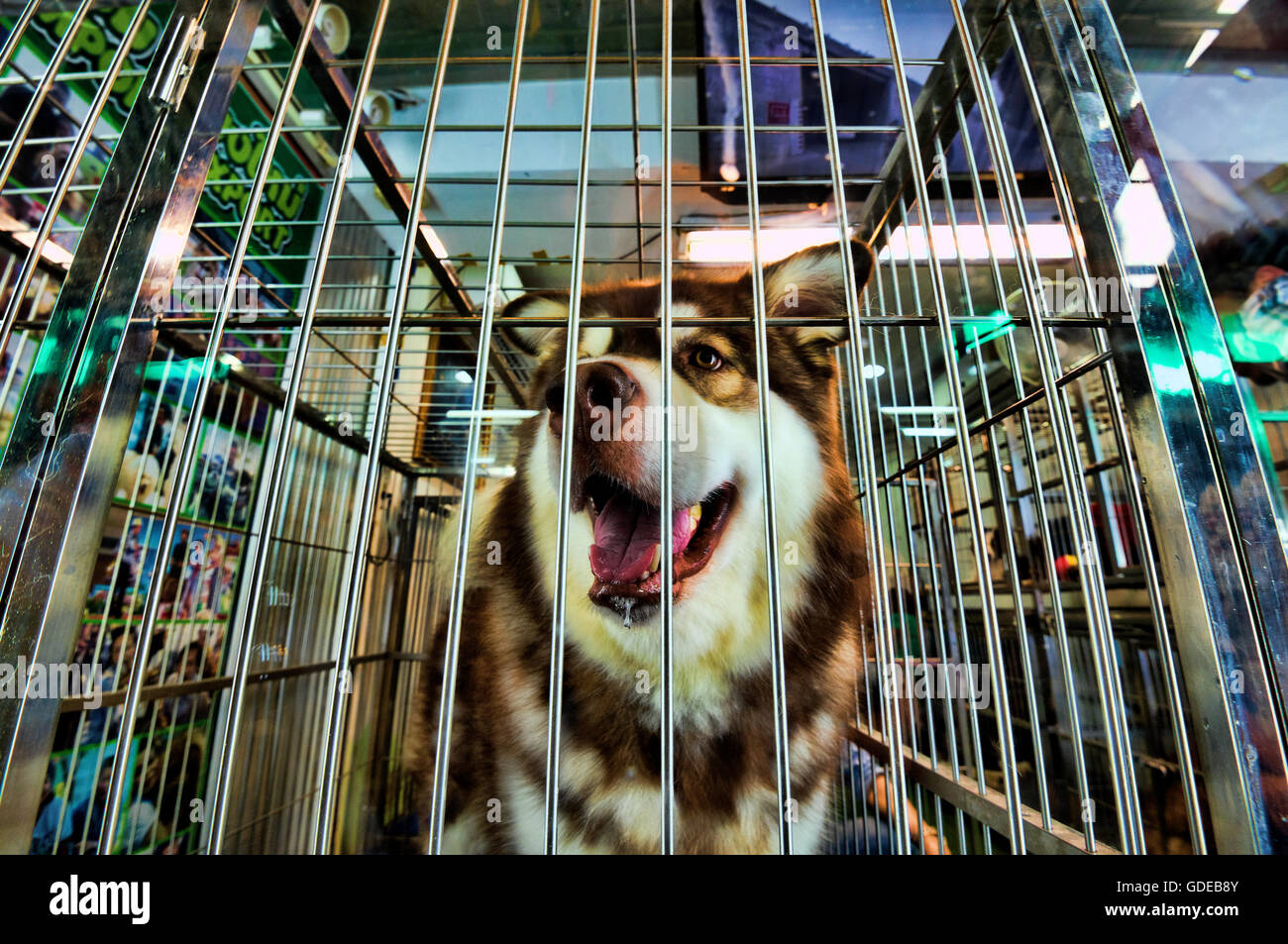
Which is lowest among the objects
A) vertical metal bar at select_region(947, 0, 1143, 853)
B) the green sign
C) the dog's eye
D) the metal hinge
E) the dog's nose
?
vertical metal bar at select_region(947, 0, 1143, 853)

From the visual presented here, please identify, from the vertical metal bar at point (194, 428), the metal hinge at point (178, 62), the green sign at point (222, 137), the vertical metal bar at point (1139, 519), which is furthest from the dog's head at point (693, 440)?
the green sign at point (222, 137)

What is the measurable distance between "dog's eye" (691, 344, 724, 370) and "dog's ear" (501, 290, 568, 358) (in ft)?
0.88

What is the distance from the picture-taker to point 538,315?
122 centimetres

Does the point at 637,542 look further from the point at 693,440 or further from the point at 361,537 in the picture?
the point at 361,537

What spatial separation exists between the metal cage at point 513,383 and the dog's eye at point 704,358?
32 cm

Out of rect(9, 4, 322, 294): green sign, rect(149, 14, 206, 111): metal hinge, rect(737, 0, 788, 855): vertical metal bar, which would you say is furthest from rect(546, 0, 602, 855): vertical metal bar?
rect(9, 4, 322, 294): green sign

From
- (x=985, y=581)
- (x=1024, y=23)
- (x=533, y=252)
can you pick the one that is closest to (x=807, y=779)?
(x=985, y=581)

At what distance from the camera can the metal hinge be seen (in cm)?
80

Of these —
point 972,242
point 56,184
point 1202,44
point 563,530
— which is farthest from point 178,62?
point 1202,44

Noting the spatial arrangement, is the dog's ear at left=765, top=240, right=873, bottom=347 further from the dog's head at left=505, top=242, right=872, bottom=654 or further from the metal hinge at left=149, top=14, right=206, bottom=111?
the metal hinge at left=149, top=14, right=206, bottom=111

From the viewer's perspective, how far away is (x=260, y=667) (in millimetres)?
1963

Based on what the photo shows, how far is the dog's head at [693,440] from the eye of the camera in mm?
957
